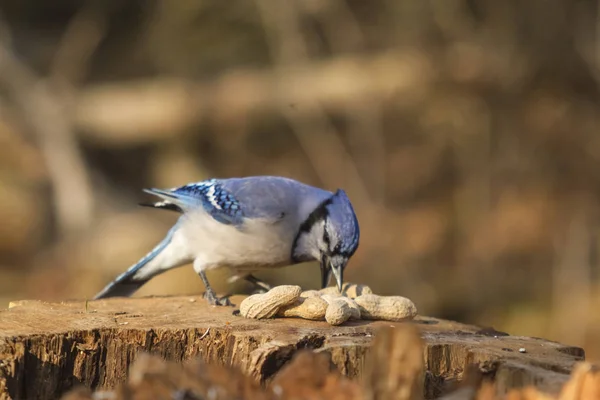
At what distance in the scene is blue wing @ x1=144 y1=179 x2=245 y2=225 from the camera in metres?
2.86

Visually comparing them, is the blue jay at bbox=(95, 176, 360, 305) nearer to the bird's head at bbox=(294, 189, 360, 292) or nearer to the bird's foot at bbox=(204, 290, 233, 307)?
the bird's head at bbox=(294, 189, 360, 292)

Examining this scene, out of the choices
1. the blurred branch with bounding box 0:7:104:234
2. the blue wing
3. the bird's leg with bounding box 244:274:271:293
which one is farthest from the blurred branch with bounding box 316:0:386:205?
the blue wing

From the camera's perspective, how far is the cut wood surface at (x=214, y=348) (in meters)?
1.73

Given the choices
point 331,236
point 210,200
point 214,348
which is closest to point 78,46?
point 210,200

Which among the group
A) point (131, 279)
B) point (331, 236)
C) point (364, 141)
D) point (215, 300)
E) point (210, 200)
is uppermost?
point (364, 141)

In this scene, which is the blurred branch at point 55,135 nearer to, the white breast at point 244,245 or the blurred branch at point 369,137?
the blurred branch at point 369,137

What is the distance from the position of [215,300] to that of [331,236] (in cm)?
42

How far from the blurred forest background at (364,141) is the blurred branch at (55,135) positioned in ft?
0.04

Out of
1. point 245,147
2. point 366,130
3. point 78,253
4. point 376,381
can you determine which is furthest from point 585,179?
point 376,381

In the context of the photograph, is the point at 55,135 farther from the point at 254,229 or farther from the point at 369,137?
the point at 254,229

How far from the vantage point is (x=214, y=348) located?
194 centimetres

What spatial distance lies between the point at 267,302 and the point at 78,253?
4.08 meters

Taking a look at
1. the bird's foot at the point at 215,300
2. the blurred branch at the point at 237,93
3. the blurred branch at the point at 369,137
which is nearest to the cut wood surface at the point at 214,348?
the bird's foot at the point at 215,300

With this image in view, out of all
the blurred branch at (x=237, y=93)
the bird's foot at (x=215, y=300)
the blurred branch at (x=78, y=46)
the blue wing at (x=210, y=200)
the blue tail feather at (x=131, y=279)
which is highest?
the blurred branch at (x=78, y=46)
